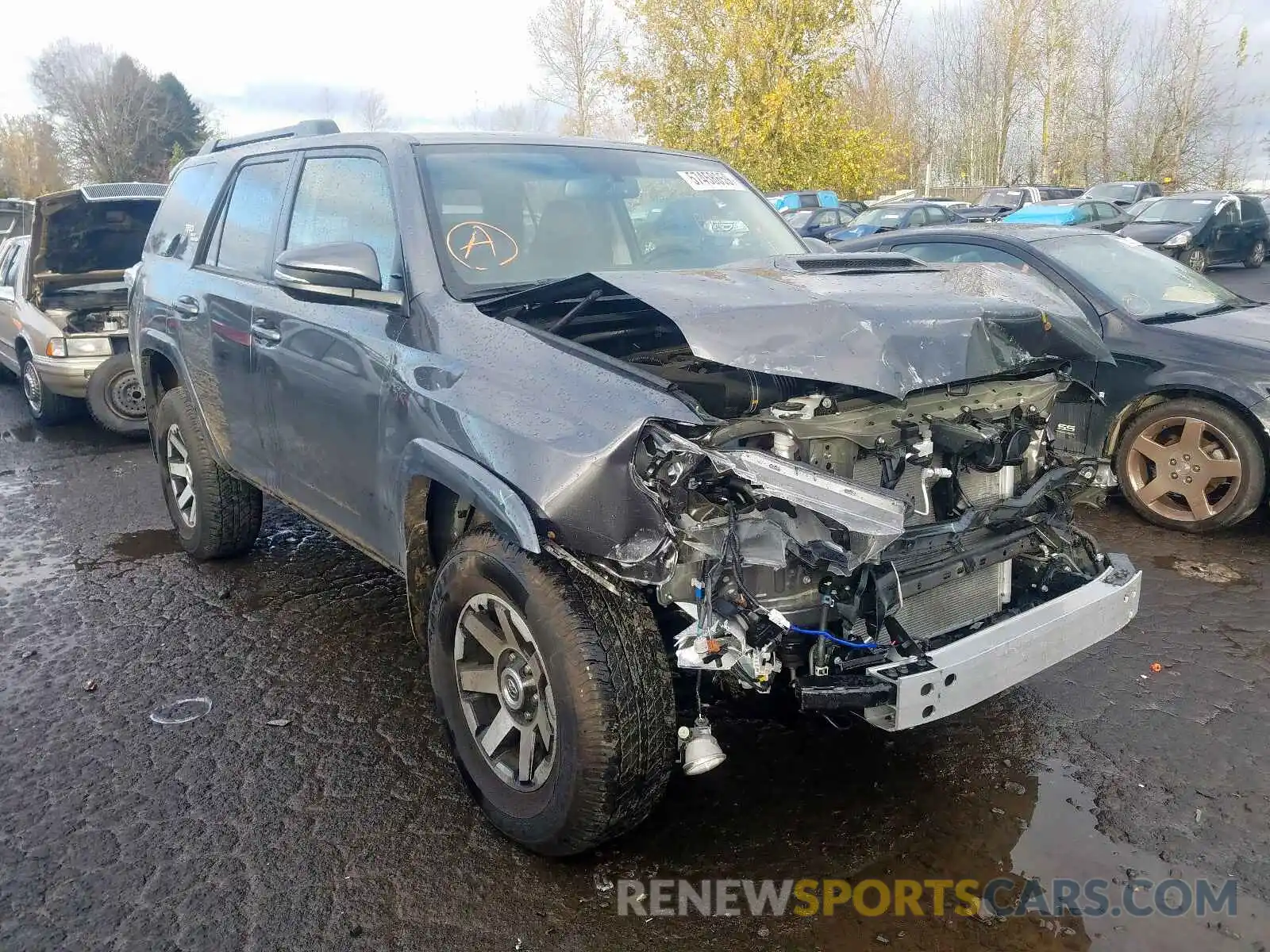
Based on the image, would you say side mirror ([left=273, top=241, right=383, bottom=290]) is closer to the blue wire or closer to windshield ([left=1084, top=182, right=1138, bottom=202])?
the blue wire

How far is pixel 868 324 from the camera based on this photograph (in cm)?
260

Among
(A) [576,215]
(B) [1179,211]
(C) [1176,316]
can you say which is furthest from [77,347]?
(B) [1179,211]

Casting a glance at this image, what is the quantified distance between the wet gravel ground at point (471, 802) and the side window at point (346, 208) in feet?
5.69

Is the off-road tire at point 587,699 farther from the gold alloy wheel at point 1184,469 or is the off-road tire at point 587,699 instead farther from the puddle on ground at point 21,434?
the puddle on ground at point 21,434

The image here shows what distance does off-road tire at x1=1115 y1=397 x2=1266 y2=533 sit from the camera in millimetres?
5109

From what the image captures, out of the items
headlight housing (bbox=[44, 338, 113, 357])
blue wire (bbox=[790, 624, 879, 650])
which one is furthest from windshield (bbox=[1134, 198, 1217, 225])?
blue wire (bbox=[790, 624, 879, 650])

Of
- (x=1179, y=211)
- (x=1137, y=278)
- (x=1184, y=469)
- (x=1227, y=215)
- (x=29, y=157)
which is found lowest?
(x=1184, y=469)

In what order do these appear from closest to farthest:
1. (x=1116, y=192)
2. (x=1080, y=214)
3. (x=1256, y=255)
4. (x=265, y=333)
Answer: (x=265, y=333)
(x=1080, y=214)
(x=1256, y=255)
(x=1116, y=192)

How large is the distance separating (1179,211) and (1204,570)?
56.3 feet

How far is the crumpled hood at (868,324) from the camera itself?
2.55 meters

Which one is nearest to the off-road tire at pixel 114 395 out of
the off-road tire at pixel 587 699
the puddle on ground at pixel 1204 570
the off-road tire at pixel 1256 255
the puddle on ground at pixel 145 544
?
the puddle on ground at pixel 145 544

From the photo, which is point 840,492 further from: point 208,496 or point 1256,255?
point 1256,255

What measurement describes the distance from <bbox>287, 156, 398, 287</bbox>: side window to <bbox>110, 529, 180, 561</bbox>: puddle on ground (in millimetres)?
2484

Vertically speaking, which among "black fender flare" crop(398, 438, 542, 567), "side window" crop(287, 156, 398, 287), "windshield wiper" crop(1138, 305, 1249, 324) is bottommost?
"windshield wiper" crop(1138, 305, 1249, 324)
